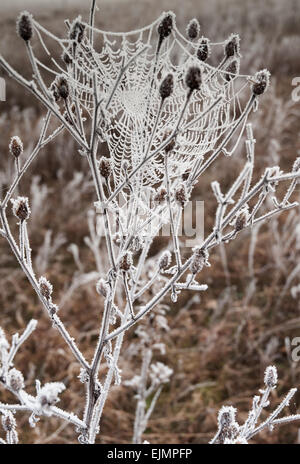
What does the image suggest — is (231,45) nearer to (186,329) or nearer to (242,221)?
(242,221)

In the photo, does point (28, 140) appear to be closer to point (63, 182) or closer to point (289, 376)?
point (63, 182)

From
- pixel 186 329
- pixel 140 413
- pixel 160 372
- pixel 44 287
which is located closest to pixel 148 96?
pixel 44 287

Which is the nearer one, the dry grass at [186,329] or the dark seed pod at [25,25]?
the dark seed pod at [25,25]

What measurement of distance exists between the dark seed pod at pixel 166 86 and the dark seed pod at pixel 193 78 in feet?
0.09

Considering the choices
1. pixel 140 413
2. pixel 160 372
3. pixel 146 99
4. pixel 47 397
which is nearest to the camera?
pixel 47 397

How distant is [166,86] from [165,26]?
131 mm

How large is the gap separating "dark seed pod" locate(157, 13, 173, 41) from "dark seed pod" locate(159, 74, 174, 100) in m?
0.12

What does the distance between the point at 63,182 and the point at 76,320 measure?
4.23 feet

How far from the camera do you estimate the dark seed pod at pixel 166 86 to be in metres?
0.63

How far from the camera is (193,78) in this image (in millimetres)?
604

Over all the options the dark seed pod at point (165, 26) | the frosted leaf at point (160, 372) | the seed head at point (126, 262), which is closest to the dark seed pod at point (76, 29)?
the dark seed pod at point (165, 26)

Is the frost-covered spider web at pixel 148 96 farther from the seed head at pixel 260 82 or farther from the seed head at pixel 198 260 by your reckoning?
the seed head at pixel 198 260

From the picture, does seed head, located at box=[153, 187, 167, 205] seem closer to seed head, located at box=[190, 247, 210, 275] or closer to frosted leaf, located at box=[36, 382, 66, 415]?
seed head, located at box=[190, 247, 210, 275]

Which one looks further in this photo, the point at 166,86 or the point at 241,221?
the point at 241,221
